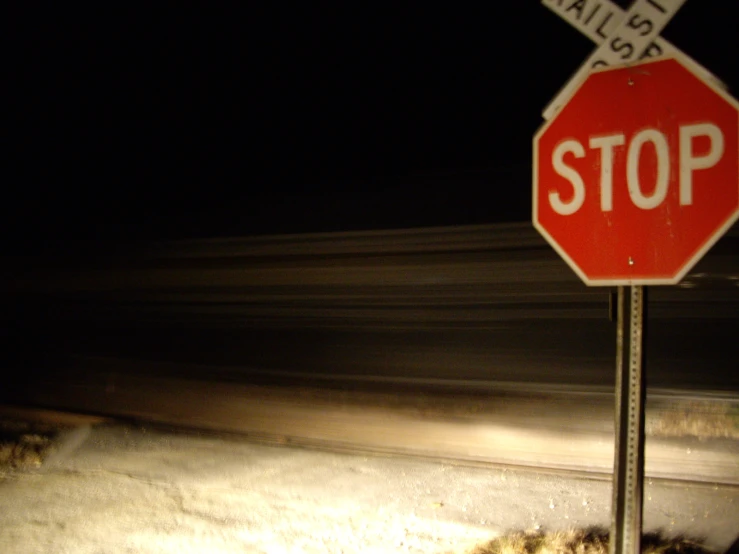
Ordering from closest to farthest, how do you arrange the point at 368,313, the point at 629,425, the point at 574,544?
the point at 629,425 → the point at 574,544 → the point at 368,313

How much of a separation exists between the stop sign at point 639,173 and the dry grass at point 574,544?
5.22 ft

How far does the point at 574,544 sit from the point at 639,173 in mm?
2031

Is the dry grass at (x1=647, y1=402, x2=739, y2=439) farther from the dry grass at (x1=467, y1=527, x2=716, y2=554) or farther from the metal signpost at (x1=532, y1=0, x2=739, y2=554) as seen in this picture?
the metal signpost at (x1=532, y1=0, x2=739, y2=554)

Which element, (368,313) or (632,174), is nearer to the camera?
(632,174)

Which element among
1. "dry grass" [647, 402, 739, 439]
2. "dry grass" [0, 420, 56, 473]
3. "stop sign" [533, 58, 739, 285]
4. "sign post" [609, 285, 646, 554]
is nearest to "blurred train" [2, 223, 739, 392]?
"dry grass" [647, 402, 739, 439]

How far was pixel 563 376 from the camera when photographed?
220 inches

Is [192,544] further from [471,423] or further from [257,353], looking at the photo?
[257,353]

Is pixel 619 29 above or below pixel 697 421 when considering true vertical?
above

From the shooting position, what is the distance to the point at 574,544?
3545 mm

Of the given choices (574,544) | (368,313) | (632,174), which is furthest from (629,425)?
(368,313)

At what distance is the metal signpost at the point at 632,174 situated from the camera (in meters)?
2.44

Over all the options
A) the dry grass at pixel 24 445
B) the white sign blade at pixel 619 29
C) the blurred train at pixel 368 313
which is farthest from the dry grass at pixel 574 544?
the dry grass at pixel 24 445

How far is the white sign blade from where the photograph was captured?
Result: 253cm

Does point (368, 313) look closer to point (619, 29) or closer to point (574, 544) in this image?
point (574, 544)
